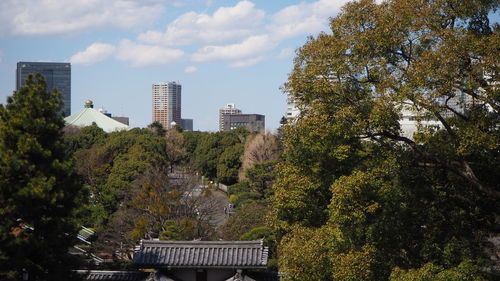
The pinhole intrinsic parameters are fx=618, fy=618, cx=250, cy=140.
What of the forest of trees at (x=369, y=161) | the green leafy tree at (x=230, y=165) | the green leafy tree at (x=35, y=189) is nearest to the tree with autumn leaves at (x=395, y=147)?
the forest of trees at (x=369, y=161)

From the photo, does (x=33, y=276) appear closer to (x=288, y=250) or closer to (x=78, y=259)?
(x=78, y=259)

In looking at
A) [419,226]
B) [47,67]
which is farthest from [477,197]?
[47,67]

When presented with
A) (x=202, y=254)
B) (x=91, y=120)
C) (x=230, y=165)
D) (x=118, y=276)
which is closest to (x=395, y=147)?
(x=202, y=254)

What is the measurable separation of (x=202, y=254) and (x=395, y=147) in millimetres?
3809

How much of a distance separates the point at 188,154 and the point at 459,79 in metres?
48.5

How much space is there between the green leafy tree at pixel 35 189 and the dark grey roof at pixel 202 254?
1.78 metres

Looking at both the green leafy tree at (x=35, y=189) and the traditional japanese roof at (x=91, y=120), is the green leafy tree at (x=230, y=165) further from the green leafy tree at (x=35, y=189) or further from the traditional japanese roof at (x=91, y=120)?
the green leafy tree at (x=35, y=189)

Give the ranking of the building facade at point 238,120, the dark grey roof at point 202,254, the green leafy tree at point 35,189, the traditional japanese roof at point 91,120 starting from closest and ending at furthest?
the green leafy tree at point 35,189, the dark grey roof at point 202,254, the traditional japanese roof at point 91,120, the building facade at point 238,120

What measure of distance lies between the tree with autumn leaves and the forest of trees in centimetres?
2

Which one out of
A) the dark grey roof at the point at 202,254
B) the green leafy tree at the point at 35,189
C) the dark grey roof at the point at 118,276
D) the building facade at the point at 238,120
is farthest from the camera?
the building facade at the point at 238,120

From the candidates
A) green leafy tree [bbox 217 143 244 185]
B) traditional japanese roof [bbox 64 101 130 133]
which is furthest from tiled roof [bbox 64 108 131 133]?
green leafy tree [bbox 217 143 244 185]

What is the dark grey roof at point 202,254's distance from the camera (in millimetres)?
10633

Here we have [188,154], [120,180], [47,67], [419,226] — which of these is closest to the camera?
[419,226]

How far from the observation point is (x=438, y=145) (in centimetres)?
965
